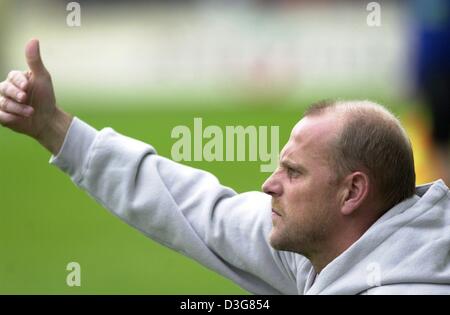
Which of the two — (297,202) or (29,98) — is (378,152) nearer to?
(297,202)

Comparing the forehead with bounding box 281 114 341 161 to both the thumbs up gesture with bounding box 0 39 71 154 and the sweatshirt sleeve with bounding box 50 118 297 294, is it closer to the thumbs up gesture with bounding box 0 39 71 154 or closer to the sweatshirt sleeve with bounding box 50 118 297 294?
the sweatshirt sleeve with bounding box 50 118 297 294

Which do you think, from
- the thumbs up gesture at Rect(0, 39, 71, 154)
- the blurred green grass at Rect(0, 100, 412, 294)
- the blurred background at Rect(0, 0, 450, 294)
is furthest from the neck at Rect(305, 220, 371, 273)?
the blurred background at Rect(0, 0, 450, 294)

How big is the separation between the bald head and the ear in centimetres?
1

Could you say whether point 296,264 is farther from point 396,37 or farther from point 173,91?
point 173,91

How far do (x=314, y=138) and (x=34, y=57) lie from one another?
63 centimetres

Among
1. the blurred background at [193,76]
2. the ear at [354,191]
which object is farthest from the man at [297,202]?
the blurred background at [193,76]

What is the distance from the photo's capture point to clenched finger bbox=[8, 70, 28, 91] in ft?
7.77

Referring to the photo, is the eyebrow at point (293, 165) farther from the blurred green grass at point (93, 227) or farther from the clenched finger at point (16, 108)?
the blurred green grass at point (93, 227)

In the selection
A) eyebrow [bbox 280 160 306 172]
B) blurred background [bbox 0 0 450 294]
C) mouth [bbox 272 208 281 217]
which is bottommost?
mouth [bbox 272 208 281 217]

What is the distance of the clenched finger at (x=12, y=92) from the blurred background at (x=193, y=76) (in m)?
5.39

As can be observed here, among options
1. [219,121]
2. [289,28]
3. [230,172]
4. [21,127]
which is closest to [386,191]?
[21,127]

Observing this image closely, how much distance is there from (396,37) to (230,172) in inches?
185

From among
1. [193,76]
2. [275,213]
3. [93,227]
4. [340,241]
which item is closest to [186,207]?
[275,213]

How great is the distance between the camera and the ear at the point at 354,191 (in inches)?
88.2
